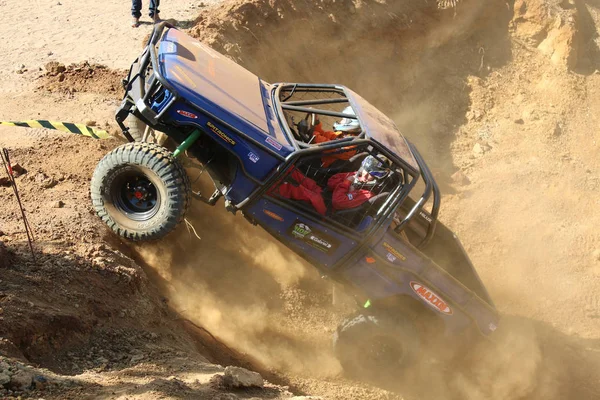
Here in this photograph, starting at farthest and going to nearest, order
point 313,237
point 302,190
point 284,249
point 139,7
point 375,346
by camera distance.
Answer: point 139,7 < point 284,249 < point 375,346 < point 313,237 < point 302,190

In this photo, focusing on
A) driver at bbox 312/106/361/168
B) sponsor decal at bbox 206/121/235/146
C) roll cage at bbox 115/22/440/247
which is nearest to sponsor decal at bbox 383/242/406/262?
roll cage at bbox 115/22/440/247

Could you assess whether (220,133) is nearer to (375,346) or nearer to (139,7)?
(375,346)

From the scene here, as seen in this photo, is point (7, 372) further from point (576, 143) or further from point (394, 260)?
point (576, 143)

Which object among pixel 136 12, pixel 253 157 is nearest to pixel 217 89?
pixel 253 157

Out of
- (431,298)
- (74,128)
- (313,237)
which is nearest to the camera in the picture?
(313,237)

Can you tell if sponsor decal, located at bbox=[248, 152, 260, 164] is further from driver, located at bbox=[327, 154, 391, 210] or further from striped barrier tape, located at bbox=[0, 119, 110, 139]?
striped barrier tape, located at bbox=[0, 119, 110, 139]

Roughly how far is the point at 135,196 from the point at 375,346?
9.22 ft

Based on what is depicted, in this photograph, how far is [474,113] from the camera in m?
11.3

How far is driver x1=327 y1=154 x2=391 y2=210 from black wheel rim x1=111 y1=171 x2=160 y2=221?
1710mm

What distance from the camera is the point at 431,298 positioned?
20.2 ft

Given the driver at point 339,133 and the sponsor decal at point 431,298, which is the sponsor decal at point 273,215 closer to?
the driver at point 339,133

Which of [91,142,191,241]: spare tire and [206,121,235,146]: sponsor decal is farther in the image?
[91,142,191,241]: spare tire

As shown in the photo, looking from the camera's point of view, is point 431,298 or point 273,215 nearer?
point 273,215

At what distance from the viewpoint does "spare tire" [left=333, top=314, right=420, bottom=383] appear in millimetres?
6156
